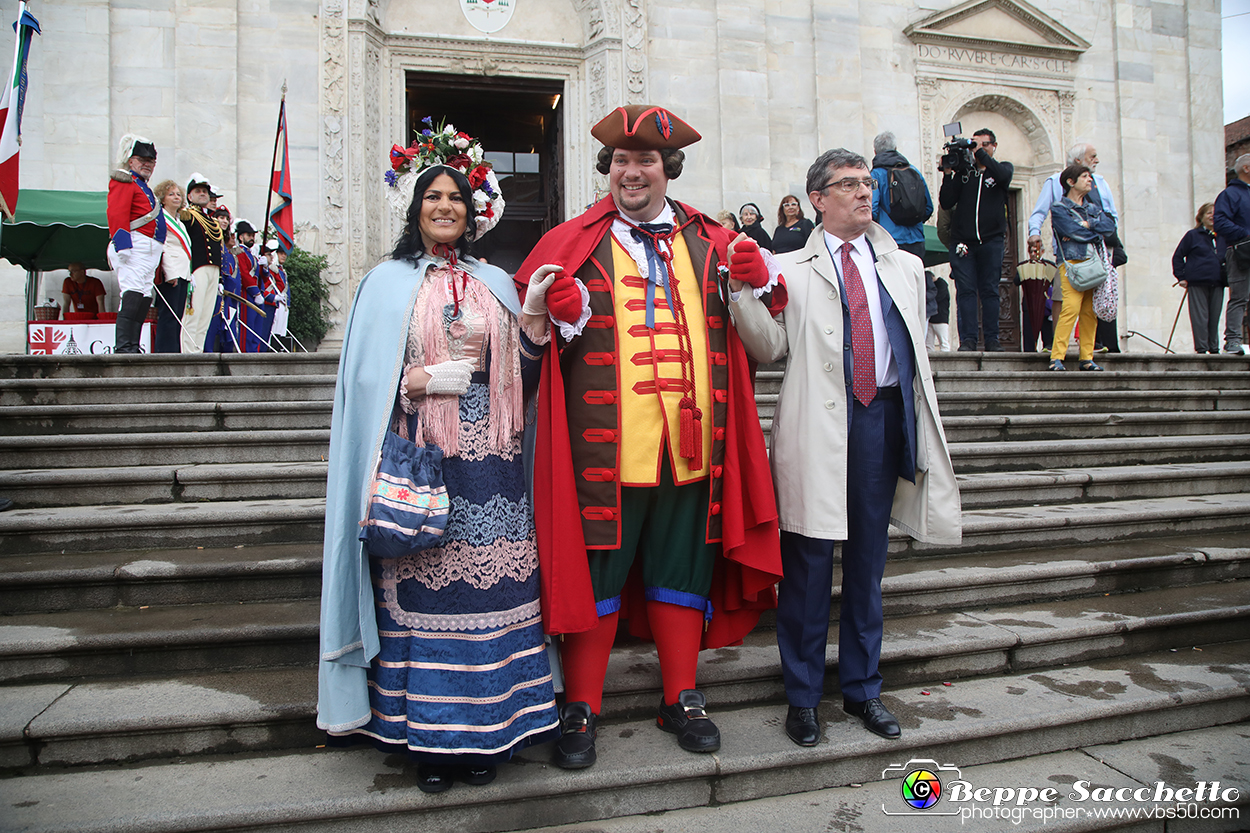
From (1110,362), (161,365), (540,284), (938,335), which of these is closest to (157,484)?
(161,365)

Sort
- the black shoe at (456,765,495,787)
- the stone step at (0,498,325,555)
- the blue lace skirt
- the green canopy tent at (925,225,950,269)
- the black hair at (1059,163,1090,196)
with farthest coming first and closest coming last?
the green canopy tent at (925,225,950,269) → the black hair at (1059,163,1090,196) → the stone step at (0,498,325,555) → the black shoe at (456,765,495,787) → the blue lace skirt

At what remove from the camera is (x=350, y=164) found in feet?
32.7

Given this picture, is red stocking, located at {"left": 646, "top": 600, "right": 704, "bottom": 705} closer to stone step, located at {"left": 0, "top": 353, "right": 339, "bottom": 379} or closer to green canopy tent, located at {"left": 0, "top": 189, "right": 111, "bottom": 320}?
stone step, located at {"left": 0, "top": 353, "right": 339, "bottom": 379}

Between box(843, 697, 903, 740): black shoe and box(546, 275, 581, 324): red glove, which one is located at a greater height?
box(546, 275, 581, 324): red glove

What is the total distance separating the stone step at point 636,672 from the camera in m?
2.66

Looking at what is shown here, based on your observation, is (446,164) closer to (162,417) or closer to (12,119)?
(162,417)

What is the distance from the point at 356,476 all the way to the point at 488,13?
34.3 ft

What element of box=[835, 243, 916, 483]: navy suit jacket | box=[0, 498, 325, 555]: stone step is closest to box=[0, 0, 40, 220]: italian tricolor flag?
box=[0, 498, 325, 555]: stone step

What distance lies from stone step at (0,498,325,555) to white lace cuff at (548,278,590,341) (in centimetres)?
213

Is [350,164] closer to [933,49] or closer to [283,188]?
[283,188]

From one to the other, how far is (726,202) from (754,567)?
9228 millimetres

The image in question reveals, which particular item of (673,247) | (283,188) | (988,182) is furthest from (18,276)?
(988,182)

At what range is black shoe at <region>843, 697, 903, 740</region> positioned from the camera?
2791 mm

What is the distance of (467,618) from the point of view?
7.86 feet
